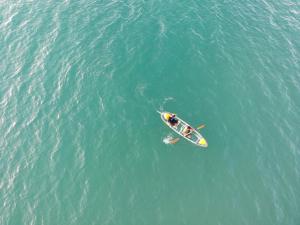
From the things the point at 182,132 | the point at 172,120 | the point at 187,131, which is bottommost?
the point at 182,132

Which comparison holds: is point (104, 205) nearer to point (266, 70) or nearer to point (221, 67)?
point (221, 67)

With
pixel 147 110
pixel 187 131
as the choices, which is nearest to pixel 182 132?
pixel 187 131

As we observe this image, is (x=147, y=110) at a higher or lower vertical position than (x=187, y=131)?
higher

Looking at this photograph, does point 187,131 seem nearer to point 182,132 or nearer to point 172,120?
point 182,132

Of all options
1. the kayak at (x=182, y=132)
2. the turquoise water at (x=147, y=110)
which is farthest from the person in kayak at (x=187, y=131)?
the turquoise water at (x=147, y=110)

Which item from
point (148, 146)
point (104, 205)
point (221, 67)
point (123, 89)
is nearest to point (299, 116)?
point (221, 67)

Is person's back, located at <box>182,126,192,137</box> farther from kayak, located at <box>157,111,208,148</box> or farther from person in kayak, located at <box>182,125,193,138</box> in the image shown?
kayak, located at <box>157,111,208,148</box>
